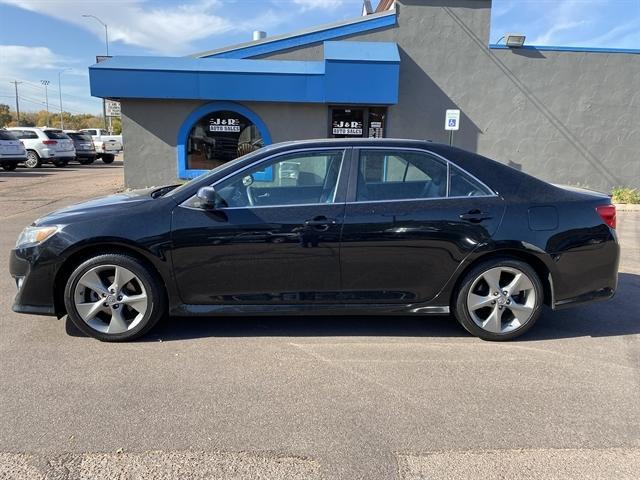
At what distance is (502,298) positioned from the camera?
4098mm

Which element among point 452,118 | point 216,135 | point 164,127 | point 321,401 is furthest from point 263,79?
point 321,401

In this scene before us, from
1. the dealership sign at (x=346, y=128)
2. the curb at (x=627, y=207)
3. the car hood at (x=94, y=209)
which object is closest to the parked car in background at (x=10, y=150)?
the dealership sign at (x=346, y=128)

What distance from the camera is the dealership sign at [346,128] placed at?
42.8ft

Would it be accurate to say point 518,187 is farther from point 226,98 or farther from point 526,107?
point 526,107

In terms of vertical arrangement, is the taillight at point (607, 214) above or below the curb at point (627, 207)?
above

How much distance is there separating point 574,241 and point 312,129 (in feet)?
32.0

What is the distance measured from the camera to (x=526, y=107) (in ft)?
44.0

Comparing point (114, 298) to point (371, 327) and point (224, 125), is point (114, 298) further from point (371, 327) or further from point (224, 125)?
point (224, 125)

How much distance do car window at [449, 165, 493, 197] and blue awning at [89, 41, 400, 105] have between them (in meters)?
8.45

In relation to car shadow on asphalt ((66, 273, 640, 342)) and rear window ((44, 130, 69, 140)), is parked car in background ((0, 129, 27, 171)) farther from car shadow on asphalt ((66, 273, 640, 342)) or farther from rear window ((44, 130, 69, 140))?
car shadow on asphalt ((66, 273, 640, 342))

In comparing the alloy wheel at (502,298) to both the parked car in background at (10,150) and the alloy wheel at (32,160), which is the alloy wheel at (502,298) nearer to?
the parked car in background at (10,150)

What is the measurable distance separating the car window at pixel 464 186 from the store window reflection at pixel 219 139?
9.49m

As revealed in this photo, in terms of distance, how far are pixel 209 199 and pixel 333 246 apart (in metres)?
1.05

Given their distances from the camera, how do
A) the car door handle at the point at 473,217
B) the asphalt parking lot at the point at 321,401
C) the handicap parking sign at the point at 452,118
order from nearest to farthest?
the asphalt parking lot at the point at 321,401 → the car door handle at the point at 473,217 → the handicap parking sign at the point at 452,118
